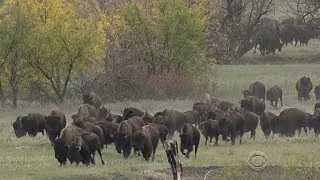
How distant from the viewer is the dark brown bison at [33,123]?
3484 cm

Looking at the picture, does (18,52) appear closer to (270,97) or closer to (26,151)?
(270,97)

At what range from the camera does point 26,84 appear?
5172cm

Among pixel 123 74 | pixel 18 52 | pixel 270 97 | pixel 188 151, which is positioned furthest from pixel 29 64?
pixel 188 151

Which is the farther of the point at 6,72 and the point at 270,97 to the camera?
the point at 6,72

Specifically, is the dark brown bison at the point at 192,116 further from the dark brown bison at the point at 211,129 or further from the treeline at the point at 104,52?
the treeline at the point at 104,52

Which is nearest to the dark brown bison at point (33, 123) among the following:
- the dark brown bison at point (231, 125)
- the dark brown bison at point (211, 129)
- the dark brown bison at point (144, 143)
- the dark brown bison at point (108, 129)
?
the dark brown bison at point (108, 129)

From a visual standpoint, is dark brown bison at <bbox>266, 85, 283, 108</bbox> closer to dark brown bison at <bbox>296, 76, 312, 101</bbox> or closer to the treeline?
dark brown bison at <bbox>296, 76, 312, 101</bbox>

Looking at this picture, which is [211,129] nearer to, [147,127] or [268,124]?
[268,124]

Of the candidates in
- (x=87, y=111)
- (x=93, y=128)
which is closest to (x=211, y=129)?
(x=93, y=128)

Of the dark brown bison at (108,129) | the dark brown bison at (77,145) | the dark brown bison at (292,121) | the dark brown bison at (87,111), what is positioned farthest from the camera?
the dark brown bison at (87,111)

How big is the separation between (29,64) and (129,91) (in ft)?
21.2

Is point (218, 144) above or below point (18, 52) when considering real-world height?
below

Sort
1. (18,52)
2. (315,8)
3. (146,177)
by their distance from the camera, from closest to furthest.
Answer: (146,177) → (18,52) → (315,8)

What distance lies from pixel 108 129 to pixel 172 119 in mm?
4376
